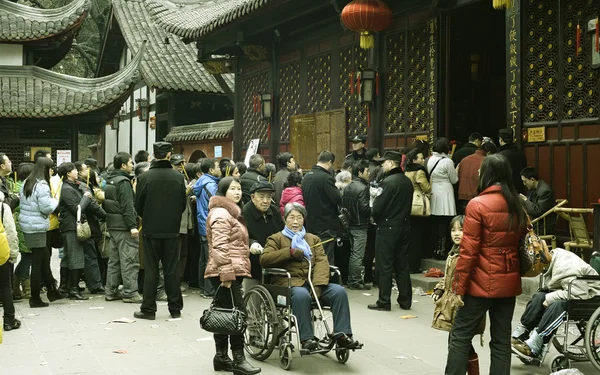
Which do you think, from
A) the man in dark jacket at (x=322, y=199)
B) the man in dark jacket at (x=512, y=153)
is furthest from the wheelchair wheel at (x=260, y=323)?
the man in dark jacket at (x=512, y=153)

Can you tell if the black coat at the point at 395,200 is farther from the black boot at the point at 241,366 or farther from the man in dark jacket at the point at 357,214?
the black boot at the point at 241,366

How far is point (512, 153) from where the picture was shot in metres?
10.6

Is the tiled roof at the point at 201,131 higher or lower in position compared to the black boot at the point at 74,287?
higher

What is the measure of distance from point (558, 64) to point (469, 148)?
1977 mm

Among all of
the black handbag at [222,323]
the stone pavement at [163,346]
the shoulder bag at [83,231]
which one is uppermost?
the shoulder bag at [83,231]

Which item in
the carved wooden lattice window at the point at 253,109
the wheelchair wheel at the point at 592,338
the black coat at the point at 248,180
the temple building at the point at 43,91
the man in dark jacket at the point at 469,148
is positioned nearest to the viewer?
the wheelchair wheel at the point at 592,338

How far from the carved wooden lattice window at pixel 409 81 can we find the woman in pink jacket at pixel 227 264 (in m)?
6.45

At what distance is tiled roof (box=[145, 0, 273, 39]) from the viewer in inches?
604

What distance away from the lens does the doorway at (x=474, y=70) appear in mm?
12742

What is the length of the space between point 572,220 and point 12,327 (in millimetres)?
6678

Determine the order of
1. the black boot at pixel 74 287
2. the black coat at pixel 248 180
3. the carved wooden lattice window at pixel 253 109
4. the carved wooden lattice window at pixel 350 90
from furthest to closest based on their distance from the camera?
the carved wooden lattice window at pixel 253 109 → the carved wooden lattice window at pixel 350 90 → the black coat at pixel 248 180 → the black boot at pixel 74 287

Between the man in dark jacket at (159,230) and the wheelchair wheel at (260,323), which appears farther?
the man in dark jacket at (159,230)

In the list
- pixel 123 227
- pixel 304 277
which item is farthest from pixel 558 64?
pixel 123 227

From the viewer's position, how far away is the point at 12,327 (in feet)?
28.2
